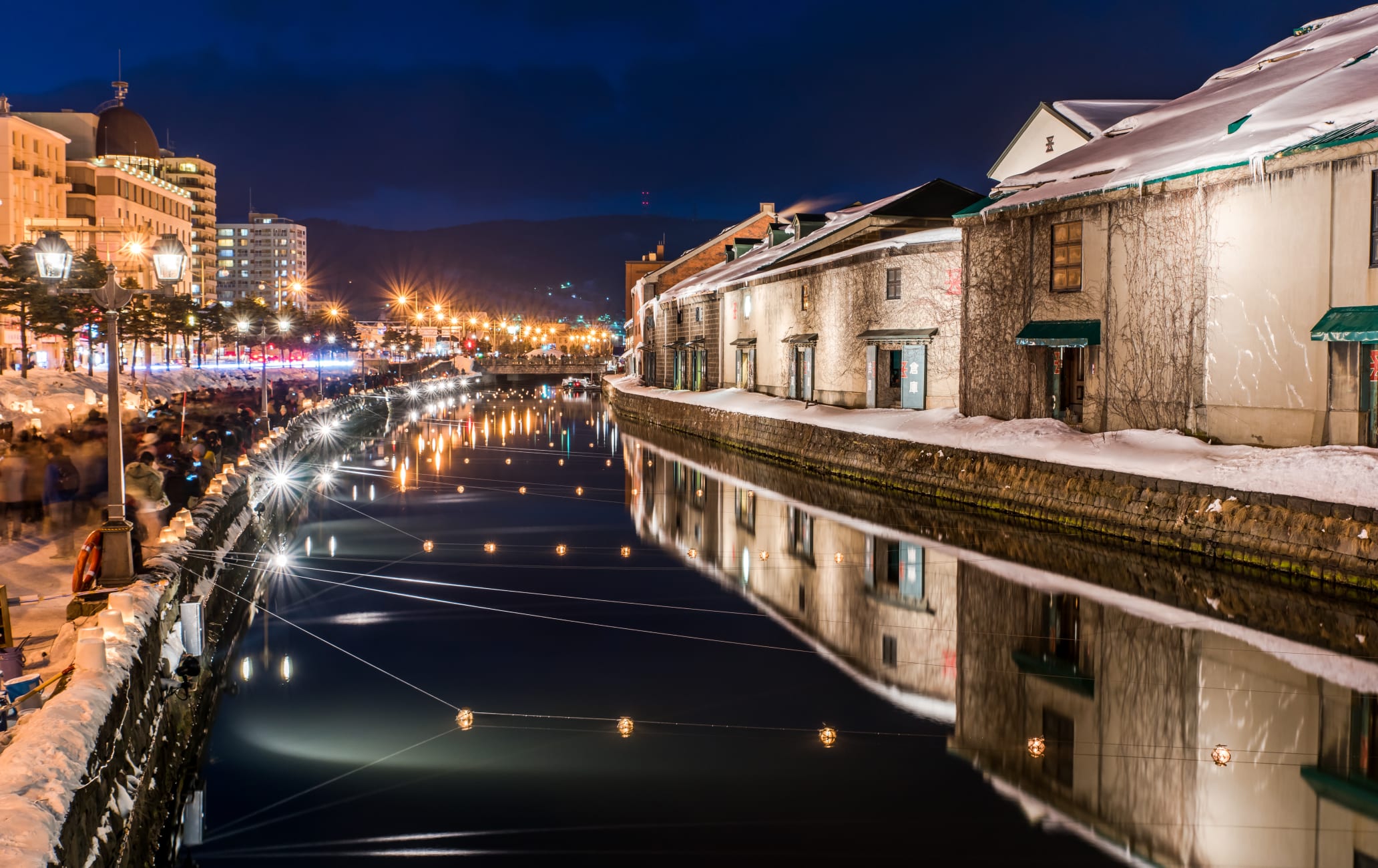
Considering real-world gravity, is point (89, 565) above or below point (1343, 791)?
above

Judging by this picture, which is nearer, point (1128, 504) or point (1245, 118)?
point (1128, 504)

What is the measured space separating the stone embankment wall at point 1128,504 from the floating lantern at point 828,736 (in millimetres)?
9275

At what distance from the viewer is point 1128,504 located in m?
20.9

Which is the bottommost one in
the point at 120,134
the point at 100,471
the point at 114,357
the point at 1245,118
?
the point at 100,471

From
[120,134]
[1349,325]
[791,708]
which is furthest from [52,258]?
[120,134]

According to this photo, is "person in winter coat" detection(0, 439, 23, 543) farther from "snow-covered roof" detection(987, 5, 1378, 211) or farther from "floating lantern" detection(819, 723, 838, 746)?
"snow-covered roof" detection(987, 5, 1378, 211)

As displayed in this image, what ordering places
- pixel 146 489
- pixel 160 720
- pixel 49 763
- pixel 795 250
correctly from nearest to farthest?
pixel 49 763 → pixel 160 720 → pixel 146 489 → pixel 795 250

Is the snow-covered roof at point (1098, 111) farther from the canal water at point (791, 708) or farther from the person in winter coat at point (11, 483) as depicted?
the person in winter coat at point (11, 483)

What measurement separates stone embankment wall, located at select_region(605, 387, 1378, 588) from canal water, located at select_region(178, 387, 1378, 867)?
0.50 m

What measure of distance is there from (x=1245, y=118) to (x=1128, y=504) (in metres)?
8.68

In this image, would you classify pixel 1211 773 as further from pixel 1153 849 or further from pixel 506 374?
pixel 506 374

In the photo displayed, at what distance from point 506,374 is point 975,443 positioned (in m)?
104

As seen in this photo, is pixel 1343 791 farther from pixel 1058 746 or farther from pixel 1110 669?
pixel 1110 669

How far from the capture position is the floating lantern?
11.0 m
